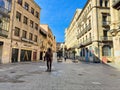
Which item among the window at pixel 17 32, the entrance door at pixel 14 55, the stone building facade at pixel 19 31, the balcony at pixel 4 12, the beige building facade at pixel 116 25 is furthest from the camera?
the window at pixel 17 32

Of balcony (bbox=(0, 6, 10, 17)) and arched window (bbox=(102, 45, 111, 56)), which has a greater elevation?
balcony (bbox=(0, 6, 10, 17))

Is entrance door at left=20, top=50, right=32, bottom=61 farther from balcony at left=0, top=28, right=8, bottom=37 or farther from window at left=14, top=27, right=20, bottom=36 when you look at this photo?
balcony at left=0, top=28, right=8, bottom=37

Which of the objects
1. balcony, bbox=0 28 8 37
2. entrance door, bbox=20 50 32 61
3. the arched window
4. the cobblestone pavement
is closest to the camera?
the cobblestone pavement


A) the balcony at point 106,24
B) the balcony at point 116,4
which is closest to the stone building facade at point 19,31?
the balcony at point 106,24

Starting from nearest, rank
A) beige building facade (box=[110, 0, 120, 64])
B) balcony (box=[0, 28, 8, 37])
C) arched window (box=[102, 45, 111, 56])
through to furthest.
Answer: beige building facade (box=[110, 0, 120, 64])
balcony (box=[0, 28, 8, 37])
arched window (box=[102, 45, 111, 56])

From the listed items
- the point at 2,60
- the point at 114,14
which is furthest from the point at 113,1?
the point at 2,60

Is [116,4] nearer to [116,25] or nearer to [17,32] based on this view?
[116,25]

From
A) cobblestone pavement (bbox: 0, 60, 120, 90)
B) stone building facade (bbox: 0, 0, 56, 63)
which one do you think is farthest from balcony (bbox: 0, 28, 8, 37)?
cobblestone pavement (bbox: 0, 60, 120, 90)

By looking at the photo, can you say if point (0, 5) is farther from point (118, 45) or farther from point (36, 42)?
point (118, 45)

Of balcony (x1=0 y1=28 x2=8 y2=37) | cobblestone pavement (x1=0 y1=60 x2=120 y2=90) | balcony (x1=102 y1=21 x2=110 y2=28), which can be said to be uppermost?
balcony (x1=102 y1=21 x2=110 y2=28)

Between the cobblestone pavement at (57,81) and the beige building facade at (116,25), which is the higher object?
the beige building facade at (116,25)

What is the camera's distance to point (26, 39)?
29.2 metres

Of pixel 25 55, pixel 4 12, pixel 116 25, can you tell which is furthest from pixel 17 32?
pixel 116 25

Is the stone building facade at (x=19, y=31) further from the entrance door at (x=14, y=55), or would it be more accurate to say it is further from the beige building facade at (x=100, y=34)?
the beige building facade at (x=100, y=34)
